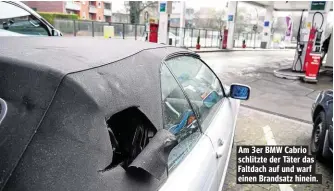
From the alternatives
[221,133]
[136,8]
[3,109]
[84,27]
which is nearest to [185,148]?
[221,133]

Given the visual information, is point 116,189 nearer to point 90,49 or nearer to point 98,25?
point 90,49

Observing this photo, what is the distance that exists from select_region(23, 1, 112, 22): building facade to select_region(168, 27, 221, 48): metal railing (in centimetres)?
2967

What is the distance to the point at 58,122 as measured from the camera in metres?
0.98

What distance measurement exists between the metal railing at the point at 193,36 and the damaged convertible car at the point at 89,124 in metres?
17.6

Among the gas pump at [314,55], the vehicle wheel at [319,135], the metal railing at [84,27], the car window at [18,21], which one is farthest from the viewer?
the metal railing at [84,27]

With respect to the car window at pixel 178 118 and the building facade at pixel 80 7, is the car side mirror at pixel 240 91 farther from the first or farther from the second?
the building facade at pixel 80 7

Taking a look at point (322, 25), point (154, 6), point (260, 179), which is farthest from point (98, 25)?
point (154, 6)

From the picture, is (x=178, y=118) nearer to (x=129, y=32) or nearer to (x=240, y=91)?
(x=240, y=91)

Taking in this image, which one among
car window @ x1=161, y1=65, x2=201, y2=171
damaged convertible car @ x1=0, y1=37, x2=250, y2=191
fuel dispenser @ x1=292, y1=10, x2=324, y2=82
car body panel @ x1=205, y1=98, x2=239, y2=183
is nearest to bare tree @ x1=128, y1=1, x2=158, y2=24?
fuel dispenser @ x1=292, y1=10, x2=324, y2=82

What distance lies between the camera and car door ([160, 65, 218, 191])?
139cm

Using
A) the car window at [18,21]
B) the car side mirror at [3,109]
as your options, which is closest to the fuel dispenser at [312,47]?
the car window at [18,21]

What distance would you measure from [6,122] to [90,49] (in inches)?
26.1

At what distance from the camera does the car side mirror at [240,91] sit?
278 cm

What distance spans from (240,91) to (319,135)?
5.38 ft
